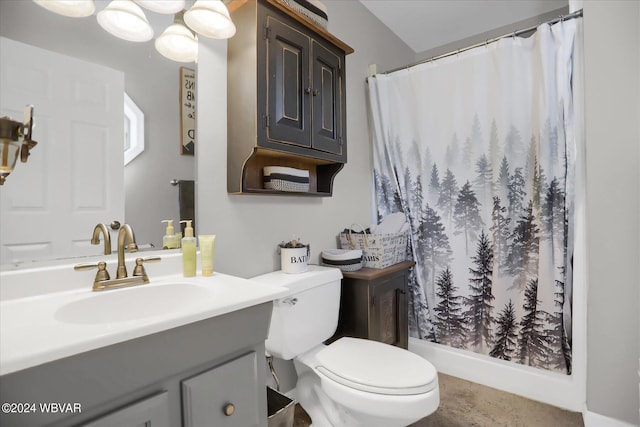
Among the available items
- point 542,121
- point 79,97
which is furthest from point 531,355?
point 79,97

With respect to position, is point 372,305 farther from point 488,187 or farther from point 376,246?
point 488,187

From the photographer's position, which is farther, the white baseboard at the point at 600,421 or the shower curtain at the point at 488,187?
the shower curtain at the point at 488,187

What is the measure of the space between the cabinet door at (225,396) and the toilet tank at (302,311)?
42 centimetres

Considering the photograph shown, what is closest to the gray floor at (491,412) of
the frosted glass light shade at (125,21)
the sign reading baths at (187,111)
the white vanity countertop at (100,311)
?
the white vanity countertop at (100,311)

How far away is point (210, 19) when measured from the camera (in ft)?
4.12

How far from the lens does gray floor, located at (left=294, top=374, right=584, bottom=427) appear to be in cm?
162

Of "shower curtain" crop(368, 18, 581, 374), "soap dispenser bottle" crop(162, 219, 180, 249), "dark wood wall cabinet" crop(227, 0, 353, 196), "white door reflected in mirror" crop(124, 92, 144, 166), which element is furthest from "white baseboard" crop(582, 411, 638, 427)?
"white door reflected in mirror" crop(124, 92, 144, 166)

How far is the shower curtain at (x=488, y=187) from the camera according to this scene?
173 centimetres

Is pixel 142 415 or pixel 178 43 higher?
pixel 178 43

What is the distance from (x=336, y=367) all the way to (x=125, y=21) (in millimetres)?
1545

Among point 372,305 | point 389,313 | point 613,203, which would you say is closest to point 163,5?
point 372,305

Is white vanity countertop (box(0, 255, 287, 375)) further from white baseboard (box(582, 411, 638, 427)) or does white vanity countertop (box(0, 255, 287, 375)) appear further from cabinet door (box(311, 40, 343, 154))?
white baseboard (box(582, 411, 638, 427))

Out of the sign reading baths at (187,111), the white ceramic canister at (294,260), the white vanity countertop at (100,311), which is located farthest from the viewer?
the white ceramic canister at (294,260)

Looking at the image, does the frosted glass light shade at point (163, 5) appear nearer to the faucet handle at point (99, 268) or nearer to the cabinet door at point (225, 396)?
the faucet handle at point (99, 268)
